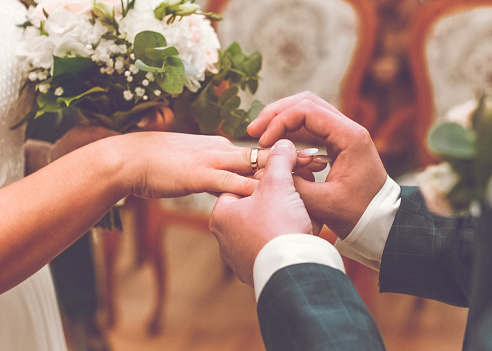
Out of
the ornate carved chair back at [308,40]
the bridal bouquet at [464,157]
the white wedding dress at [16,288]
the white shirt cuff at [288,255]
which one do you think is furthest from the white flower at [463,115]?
the ornate carved chair back at [308,40]

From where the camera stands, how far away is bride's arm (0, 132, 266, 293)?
758 mm

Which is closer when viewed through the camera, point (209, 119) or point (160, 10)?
point (160, 10)

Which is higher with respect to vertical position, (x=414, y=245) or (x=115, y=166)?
(x=115, y=166)

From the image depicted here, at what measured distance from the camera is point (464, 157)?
1.42ft

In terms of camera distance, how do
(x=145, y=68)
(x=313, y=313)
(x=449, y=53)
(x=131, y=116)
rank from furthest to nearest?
(x=449, y=53) → (x=131, y=116) → (x=145, y=68) → (x=313, y=313)

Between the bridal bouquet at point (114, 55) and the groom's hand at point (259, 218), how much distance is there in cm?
22

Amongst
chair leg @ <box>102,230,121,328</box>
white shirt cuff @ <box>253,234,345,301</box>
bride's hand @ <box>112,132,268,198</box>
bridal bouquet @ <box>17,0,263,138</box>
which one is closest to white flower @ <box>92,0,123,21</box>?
bridal bouquet @ <box>17,0,263,138</box>

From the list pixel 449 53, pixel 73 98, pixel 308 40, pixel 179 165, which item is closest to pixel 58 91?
pixel 73 98

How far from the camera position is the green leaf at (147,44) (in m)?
0.81

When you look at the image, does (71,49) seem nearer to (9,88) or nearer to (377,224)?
(9,88)

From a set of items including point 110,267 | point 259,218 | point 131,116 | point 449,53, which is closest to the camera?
point 259,218

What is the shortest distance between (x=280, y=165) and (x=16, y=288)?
1.99 ft

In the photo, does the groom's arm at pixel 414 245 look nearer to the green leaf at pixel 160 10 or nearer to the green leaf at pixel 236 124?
the green leaf at pixel 236 124

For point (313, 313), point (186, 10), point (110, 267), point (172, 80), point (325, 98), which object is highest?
point (186, 10)
